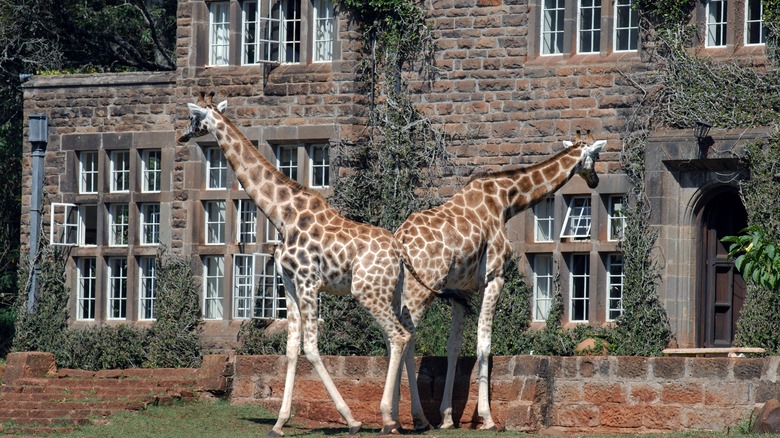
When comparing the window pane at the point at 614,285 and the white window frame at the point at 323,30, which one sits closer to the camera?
the window pane at the point at 614,285

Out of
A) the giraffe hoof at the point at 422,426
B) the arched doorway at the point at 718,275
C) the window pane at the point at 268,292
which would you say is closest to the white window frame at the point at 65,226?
the window pane at the point at 268,292

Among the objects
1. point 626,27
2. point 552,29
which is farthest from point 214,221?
point 626,27

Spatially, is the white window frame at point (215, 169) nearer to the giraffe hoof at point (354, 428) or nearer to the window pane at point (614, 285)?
the window pane at point (614, 285)

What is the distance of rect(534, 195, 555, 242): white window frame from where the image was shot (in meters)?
24.2

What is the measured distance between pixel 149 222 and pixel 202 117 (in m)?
8.15

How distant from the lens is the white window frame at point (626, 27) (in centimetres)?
2356

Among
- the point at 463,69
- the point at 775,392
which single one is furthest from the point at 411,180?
the point at 775,392

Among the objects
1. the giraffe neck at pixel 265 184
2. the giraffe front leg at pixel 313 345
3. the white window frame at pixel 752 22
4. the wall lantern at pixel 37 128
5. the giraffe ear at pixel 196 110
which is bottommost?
the giraffe front leg at pixel 313 345

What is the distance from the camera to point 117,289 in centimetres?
2695

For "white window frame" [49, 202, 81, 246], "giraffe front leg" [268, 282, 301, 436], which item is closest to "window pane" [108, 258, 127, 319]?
"white window frame" [49, 202, 81, 246]

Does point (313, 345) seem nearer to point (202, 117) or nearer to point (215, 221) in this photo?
point (202, 117)

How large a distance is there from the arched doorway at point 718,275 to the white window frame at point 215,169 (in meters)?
7.56

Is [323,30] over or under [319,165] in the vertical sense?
over

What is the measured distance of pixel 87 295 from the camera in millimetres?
27219
